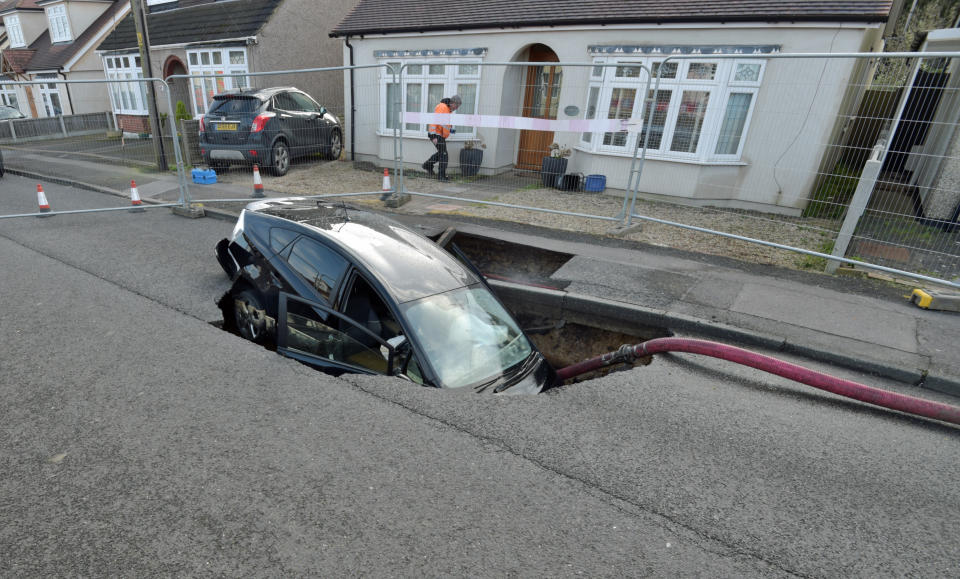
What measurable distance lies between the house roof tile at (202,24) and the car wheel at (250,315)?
627 inches

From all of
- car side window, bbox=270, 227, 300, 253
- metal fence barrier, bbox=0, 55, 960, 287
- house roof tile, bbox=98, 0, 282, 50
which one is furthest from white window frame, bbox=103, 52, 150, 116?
car side window, bbox=270, 227, 300, 253

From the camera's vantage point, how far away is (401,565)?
2.38 meters

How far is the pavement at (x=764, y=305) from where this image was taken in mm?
4688

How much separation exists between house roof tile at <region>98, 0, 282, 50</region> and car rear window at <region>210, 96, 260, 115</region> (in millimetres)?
7266

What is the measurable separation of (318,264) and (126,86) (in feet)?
84.0

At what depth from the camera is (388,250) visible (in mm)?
4160

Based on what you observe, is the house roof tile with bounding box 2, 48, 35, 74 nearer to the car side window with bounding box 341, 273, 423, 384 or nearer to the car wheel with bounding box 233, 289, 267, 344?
the car wheel with bounding box 233, 289, 267, 344

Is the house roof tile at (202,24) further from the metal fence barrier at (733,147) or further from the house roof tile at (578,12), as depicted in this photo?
the metal fence barrier at (733,147)

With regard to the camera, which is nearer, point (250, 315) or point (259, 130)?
point (250, 315)

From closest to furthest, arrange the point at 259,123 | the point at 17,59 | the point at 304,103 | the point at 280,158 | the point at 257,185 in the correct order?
the point at 257,185 < the point at 259,123 < the point at 280,158 < the point at 304,103 < the point at 17,59

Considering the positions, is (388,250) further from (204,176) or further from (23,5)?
(23,5)

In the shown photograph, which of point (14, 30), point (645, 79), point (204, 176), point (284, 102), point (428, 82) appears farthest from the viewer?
point (14, 30)

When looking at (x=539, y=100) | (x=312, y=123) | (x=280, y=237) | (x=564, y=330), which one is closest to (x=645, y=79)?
(x=539, y=100)

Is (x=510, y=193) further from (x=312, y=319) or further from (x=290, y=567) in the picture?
(x=290, y=567)
